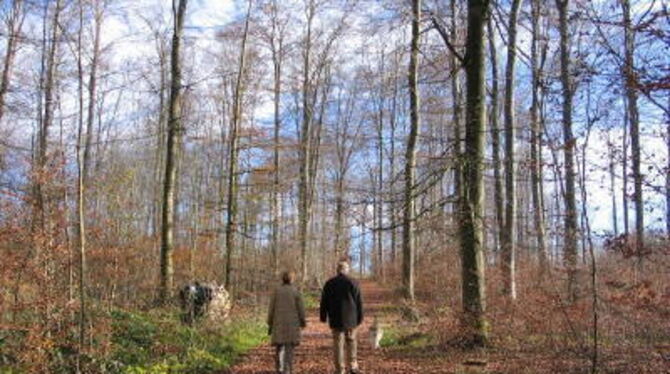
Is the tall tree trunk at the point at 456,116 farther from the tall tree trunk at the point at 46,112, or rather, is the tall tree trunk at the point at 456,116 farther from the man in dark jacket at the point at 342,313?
the tall tree trunk at the point at 46,112

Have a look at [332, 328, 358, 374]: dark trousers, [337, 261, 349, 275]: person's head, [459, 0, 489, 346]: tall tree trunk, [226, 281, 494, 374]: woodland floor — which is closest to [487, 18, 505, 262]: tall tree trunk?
[226, 281, 494, 374]: woodland floor

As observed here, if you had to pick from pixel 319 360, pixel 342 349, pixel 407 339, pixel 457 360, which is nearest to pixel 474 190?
pixel 457 360

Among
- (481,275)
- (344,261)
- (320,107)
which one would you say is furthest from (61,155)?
(320,107)

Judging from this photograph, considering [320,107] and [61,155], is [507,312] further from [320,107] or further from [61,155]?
[320,107]

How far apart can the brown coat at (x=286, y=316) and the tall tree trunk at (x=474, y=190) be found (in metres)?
2.85

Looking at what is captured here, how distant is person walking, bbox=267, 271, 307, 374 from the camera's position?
9.07 meters

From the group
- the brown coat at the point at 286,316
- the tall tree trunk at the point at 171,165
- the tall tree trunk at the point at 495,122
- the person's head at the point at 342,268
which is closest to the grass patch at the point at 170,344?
the brown coat at the point at 286,316

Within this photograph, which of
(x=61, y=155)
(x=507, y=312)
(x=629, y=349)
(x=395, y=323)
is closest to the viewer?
(x=629, y=349)

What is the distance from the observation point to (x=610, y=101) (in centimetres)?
832

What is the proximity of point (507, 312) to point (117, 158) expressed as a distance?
3772cm

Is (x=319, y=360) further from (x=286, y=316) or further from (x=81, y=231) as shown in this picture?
(x=81, y=231)

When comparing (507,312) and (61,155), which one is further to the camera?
(507,312)

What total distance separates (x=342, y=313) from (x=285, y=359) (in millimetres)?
1136

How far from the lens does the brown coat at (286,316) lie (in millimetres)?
9062
